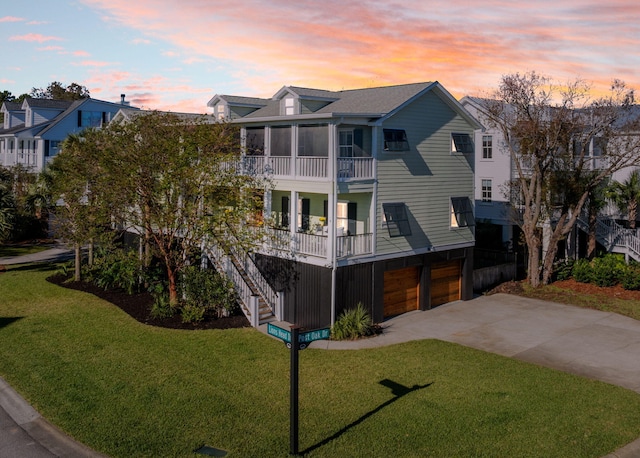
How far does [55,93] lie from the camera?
102750 mm

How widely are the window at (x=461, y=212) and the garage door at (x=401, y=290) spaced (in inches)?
126

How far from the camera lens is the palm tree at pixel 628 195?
34.8 metres

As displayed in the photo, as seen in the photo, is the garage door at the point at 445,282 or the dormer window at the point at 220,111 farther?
the dormer window at the point at 220,111

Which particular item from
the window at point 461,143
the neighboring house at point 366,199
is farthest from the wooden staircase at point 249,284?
the window at point 461,143

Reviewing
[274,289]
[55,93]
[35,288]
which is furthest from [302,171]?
[55,93]

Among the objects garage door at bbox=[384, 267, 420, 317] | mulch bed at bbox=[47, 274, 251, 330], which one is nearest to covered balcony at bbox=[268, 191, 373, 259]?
garage door at bbox=[384, 267, 420, 317]

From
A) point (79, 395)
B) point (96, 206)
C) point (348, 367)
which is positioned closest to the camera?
point (79, 395)

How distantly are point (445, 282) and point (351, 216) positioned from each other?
6.19 m

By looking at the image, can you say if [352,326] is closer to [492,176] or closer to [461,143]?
[461,143]

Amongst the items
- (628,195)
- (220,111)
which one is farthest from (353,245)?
(628,195)

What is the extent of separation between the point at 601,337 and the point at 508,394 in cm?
845

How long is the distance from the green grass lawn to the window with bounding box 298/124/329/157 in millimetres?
8054

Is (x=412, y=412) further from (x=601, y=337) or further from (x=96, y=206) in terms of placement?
A: (x=96, y=206)

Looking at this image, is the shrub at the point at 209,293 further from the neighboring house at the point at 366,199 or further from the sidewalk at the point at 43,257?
the sidewalk at the point at 43,257
